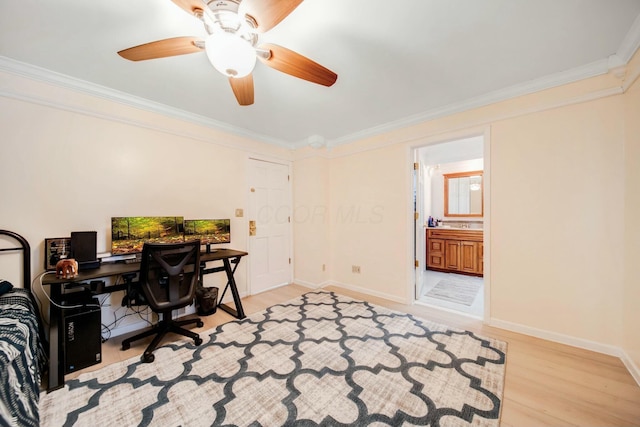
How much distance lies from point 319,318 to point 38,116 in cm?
311

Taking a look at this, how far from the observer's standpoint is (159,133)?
258 centimetres

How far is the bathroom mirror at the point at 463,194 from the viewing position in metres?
4.75

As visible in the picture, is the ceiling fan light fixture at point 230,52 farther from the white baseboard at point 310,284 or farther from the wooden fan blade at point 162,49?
the white baseboard at point 310,284

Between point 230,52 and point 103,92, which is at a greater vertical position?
point 103,92

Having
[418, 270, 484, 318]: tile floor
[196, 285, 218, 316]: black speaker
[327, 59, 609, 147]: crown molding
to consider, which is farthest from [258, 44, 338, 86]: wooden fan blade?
[418, 270, 484, 318]: tile floor

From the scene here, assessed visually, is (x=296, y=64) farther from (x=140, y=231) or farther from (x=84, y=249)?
(x=84, y=249)

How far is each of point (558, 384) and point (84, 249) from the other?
3.73 meters

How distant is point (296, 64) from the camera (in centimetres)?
145

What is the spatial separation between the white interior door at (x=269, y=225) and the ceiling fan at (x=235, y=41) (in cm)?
207

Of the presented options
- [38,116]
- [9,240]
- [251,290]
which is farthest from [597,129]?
[9,240]

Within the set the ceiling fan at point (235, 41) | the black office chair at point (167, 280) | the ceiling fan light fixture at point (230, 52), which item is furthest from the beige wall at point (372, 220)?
the ceiling fan light fixture at point (230, 52)

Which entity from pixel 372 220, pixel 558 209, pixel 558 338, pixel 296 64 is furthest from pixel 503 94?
pixel 558 338

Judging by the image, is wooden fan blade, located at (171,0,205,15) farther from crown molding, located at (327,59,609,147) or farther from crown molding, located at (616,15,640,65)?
crown molding, located at (616,15,640,65)

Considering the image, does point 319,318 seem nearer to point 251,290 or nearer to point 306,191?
point 251,290
